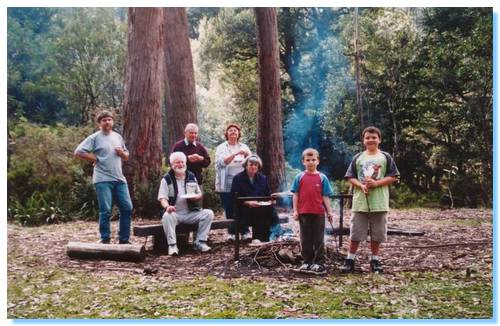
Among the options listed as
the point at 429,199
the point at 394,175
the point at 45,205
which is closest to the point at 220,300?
the point at 394,175

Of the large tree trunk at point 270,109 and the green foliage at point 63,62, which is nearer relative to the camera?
the green foliage at point 63,62

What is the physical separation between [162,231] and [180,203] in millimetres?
296

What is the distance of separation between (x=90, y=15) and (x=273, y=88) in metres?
1.92

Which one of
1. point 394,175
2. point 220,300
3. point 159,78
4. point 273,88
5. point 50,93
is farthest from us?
point 159,78

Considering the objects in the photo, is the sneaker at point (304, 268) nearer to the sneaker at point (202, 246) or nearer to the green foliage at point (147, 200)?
the sneaker at point (202, 246)

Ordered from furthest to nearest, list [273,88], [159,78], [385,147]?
[159,78], [273,88], [385,147]

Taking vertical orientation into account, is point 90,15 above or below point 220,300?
above

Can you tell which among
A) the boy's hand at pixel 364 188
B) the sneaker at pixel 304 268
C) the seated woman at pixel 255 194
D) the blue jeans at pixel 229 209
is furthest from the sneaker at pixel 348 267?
the blue jeans at pixel 229 209

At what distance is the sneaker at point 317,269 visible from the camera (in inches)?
166

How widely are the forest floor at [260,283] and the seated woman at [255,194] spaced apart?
0.34 m

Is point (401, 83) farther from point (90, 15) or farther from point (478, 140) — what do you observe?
point (90, 15)

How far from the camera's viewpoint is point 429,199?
16.4 feet

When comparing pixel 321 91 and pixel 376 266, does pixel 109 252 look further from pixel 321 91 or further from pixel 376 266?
pixel 321 91

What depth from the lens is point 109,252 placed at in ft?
15.0
